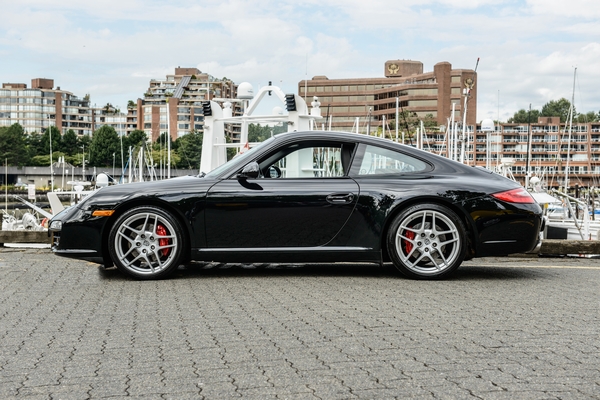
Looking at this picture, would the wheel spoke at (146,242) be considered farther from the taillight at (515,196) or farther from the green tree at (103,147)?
the green tree at (103,147)

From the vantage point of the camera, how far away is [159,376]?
3.96 metres

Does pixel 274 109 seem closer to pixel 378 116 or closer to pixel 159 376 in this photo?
pixel 159 376

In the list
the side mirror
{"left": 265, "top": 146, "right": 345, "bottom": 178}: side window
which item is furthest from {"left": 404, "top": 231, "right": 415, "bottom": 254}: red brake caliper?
the side mirror

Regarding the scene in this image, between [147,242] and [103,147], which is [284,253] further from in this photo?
[103,147]

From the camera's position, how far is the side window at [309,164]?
25.1 feet

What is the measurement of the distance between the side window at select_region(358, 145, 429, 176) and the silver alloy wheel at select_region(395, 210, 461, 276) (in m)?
0.53

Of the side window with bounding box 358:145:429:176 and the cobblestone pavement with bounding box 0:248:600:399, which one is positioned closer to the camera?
the cobblestone pavement with bounding box 0:248:600:399

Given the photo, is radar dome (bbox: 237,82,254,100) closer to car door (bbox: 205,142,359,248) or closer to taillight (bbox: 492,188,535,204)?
car door (bbox: 205,142,359,248)

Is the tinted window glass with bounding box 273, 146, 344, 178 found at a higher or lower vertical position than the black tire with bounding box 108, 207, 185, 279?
higher

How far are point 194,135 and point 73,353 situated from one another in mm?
138322

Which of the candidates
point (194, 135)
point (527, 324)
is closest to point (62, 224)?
point (527, 324)

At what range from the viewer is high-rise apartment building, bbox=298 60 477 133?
503ft

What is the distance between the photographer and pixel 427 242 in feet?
24.6

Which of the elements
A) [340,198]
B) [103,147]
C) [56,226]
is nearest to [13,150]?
[103,147]
